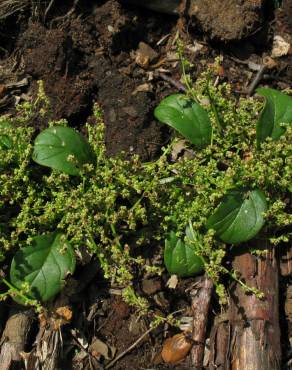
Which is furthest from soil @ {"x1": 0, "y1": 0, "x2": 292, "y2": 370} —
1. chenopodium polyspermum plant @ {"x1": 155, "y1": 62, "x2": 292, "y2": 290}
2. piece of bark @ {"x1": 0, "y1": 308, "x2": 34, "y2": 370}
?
chenopodium polyspermum plant @ {"x1": 155, "y1": 62, "x2": 292, "y2": 290}

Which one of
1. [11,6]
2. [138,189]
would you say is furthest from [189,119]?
[11,6]

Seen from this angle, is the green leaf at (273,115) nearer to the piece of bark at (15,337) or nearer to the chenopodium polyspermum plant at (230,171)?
the chenopodium polyspermum plant at (230,171)

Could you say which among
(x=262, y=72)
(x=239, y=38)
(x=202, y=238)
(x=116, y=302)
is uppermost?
(x=239, y=38)

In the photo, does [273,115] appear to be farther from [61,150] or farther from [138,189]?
[61,150]

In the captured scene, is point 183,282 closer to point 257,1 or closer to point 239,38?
point 239,38

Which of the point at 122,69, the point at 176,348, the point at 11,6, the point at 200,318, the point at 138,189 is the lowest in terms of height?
the point at 176,348

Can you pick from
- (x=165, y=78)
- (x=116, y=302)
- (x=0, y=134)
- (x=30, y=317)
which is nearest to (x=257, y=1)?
(x=165, y=78)
